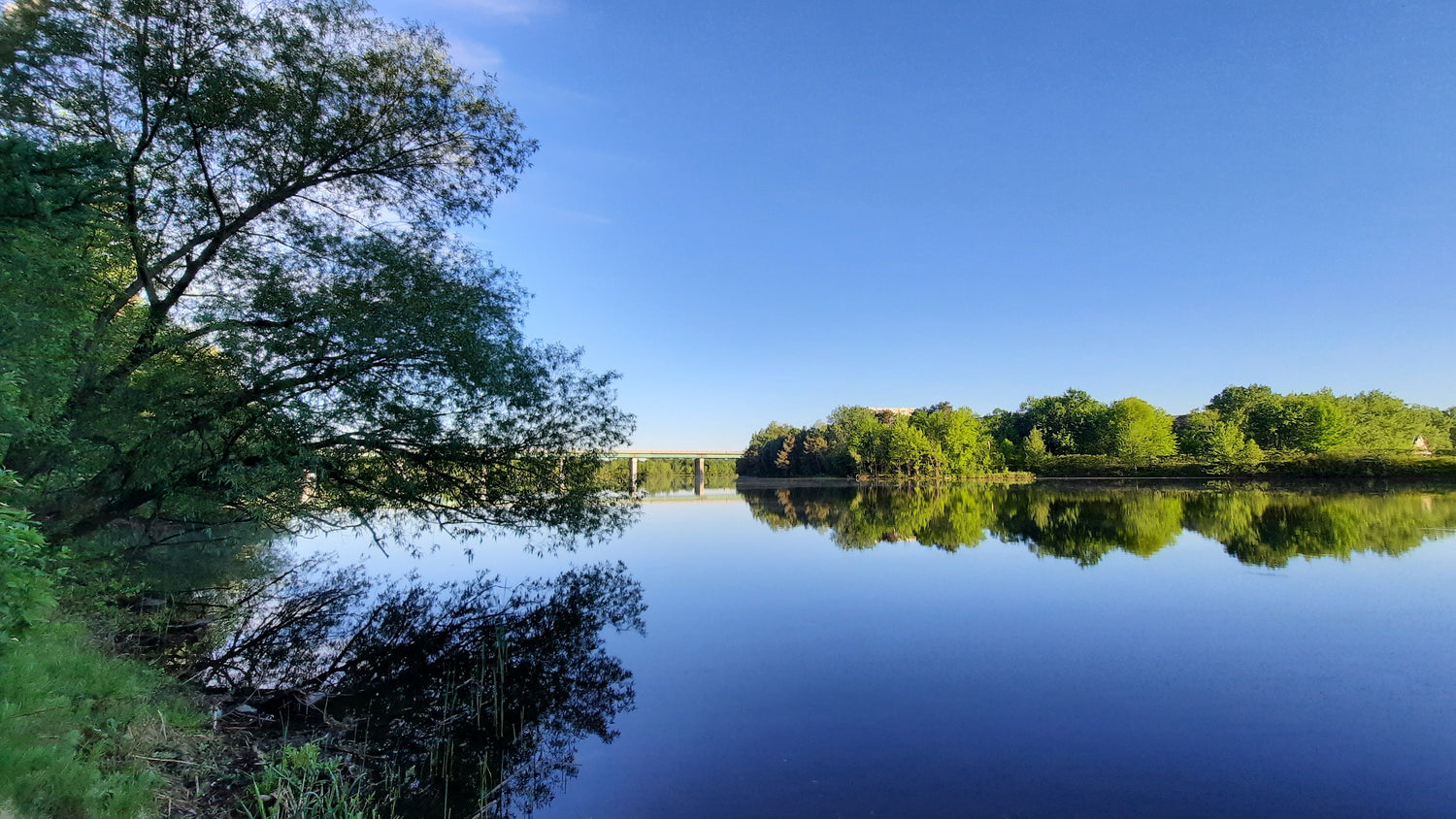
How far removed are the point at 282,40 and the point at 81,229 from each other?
6.07m

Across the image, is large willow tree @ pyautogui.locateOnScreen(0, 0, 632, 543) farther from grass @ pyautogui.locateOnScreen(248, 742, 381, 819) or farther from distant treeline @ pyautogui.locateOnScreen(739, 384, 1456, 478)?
distant treeline @ pyautogui.locateOnScreen(739, 384, 1456, 478)

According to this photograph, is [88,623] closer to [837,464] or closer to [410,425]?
[410,425]

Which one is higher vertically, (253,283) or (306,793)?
(253,283)

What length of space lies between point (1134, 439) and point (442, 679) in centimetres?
8953

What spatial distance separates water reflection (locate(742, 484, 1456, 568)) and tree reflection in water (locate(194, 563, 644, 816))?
51.2 feet

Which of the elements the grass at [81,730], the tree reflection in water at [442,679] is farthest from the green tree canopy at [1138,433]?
the grass at [81,730]

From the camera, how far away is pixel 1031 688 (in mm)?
9734

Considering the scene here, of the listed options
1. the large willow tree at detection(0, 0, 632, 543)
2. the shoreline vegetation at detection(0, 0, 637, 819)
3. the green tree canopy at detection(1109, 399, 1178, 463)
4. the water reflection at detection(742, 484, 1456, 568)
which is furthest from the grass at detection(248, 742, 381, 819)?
the green tree canopy at detection(1109, 399, 1178, 463)

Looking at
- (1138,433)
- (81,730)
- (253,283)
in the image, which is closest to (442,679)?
(81,730)

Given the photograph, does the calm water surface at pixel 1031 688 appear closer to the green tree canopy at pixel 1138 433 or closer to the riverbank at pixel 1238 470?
the riverbank at pixel 1238 470

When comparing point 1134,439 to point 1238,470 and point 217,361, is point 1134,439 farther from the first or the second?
point 217,361

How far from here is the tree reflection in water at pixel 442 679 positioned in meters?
7.25

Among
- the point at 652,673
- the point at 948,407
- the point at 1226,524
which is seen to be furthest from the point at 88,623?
the point at 948,407

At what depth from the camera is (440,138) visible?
13234mm
